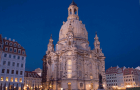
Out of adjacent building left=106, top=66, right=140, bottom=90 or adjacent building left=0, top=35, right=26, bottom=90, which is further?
adjacent building left=106, top=66, right=140, bottom=90

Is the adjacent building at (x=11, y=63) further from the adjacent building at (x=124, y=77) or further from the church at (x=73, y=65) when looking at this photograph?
the adjacent building at (x=124, y=77)

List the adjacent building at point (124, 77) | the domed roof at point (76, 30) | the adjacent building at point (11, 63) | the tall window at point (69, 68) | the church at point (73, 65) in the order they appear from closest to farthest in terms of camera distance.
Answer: the adjacent building at point (11, 63) < the church at point (73, 65) < the tall window at point (69, 68) < the domed roof at point (76, 30) < the adjacent building at point (124, 77)

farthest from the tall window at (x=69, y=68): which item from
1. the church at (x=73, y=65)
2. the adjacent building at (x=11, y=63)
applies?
the adjacent building at (x=11, y=63)

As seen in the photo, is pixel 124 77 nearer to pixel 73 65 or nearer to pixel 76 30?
pixel 76 30

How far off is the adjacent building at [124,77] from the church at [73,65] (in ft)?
129

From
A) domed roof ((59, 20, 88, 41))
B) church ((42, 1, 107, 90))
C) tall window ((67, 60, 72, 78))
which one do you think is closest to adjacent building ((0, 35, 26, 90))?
church ((42, 1, 107, 90))

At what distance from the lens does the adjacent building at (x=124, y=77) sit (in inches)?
4554

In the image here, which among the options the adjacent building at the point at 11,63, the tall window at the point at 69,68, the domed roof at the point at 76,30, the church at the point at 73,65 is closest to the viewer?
the adjacent building at the point at 11,63

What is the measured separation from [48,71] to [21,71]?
56.3 feet

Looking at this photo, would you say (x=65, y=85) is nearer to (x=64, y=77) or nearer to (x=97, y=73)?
(x=64, y=77)

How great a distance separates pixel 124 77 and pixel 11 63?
88.0 metres

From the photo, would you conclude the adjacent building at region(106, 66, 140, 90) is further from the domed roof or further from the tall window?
the tall window

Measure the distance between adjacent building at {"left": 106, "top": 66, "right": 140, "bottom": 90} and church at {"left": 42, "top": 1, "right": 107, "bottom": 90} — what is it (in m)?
39.3

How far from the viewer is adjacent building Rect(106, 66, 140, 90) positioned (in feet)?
379
